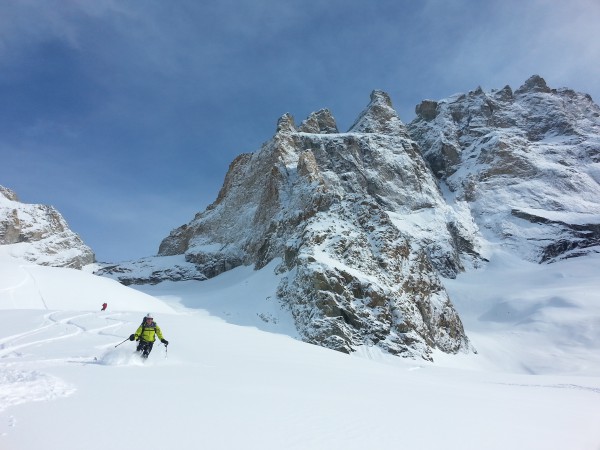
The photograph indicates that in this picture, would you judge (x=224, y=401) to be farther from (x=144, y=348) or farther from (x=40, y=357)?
(x=40, y=357)

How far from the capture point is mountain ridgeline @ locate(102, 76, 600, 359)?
3806 cm

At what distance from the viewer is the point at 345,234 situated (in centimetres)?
4391

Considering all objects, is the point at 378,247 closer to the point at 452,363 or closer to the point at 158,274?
the point at 452,363

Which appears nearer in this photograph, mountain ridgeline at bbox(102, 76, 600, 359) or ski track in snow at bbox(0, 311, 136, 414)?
ski track in snow at bbox(0, 311, 136, 414)

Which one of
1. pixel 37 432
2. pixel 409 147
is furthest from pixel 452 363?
pixel 409 147

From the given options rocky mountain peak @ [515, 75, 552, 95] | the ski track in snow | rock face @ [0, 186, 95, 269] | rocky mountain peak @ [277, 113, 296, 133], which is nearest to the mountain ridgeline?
rocky mountain peak @ [277, 113, 296, 133]

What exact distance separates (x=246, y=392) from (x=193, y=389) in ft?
3.23

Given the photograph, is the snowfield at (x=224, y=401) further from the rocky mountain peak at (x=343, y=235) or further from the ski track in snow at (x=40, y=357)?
the rocky mountain peak at (x=343, y=235)

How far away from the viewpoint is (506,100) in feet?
371

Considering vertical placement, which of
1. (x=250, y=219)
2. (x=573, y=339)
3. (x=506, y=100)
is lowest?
(x=573, y=339)

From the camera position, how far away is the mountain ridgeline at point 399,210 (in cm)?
3806

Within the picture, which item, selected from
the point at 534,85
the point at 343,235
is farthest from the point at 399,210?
the point at 534,85

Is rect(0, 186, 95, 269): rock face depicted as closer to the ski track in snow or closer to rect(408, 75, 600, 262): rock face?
the ski track in snow

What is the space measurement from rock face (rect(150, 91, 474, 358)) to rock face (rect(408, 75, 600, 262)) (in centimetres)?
908
